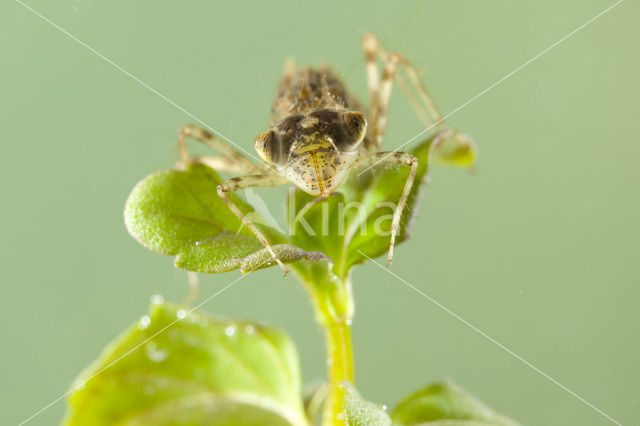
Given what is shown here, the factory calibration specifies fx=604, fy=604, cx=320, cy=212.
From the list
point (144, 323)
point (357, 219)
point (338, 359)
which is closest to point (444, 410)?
point (338, 359)

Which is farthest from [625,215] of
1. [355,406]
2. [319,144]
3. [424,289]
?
[355,406]

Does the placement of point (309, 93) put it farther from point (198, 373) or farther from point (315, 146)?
point (198, 373)

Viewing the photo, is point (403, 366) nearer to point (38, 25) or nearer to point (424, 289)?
point (424, 289)

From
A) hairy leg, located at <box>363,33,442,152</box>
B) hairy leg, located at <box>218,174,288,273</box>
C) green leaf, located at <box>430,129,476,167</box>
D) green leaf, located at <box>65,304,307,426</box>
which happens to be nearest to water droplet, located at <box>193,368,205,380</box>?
green leaf, located at <box>65,304,307,426</box>

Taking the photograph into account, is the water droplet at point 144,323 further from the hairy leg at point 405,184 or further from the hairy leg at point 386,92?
the hairy leg at point 386,92

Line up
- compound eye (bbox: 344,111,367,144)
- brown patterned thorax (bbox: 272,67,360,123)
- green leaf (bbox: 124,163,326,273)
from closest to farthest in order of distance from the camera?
green leaf (bbox: 124,163,326,273) < compound eye (bbox: 344,111,367,144) < brown patterned thorax (bbox: 272,67,360,123)

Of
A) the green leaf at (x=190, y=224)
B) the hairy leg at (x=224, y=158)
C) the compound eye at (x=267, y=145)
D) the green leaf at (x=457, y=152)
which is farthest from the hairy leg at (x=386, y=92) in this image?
the green leaf at (x=190, y=224)

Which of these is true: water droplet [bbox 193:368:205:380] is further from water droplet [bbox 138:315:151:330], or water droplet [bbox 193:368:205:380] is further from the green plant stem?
the green plant stem
